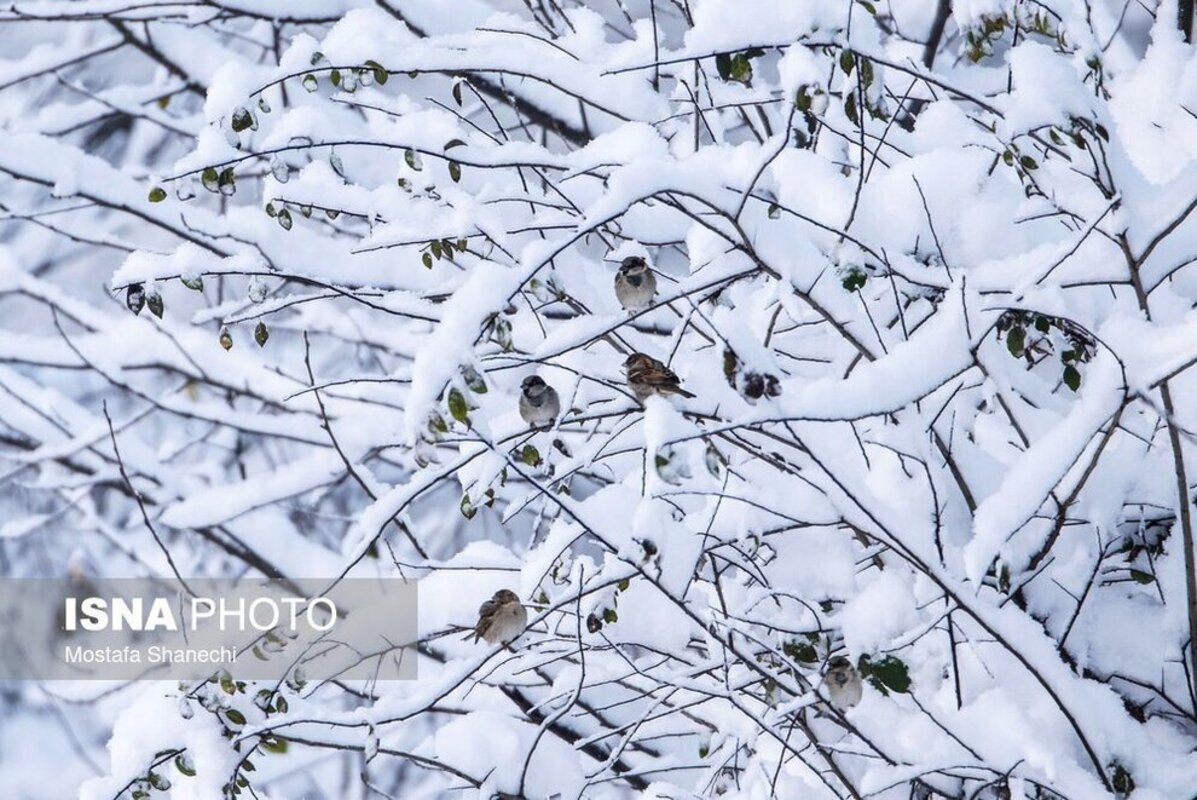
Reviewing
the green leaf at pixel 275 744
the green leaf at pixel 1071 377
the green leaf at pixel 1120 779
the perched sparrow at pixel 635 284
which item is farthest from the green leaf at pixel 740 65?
the green leaf at pixel 275 744

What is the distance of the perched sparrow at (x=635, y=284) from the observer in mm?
1270

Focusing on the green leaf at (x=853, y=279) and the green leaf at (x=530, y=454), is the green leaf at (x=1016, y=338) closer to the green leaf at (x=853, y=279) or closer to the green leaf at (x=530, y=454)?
the green leaf at (x=853, y=279)

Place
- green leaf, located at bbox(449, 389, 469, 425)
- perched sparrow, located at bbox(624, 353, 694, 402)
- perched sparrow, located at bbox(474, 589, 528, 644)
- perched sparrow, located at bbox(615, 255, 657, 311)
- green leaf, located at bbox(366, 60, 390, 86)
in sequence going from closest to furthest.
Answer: green leaf, located at bbox(449, 389, 469, 425)
perched sparrow, located at bbox(624, 353, 694, 402)
perched sparrow, located at bbox(615, 255, 657, 311)
perched sparrow, located at bbox(474, 589, 528, 644)
green leaf, located at bbox(366, 60, 390, 86)

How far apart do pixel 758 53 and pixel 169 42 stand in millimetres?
2132

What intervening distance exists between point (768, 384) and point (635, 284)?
260mm

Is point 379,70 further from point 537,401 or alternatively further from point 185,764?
point 185,764

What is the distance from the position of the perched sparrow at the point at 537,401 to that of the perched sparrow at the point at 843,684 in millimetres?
481

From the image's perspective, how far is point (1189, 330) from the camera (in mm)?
1203

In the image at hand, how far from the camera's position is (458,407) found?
A: 1.03 meters

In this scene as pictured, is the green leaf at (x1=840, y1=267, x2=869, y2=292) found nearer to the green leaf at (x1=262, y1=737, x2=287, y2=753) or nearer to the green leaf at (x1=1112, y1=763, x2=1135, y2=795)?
the green leaf at (x1=1112, y1=763, x2=1135, y2=795)

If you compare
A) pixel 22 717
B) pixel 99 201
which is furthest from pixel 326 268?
pixel 22 717

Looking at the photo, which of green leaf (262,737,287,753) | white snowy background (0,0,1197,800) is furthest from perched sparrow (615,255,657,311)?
green leaf (262,737,287,753)

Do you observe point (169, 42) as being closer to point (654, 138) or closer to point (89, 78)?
point (89, 78)

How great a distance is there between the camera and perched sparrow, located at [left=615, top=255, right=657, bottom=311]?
127 cm
